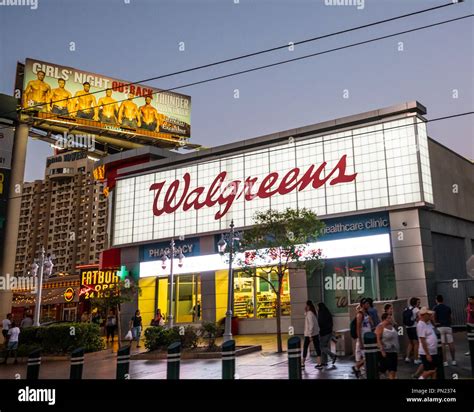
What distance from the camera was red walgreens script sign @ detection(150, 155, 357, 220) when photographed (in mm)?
27266

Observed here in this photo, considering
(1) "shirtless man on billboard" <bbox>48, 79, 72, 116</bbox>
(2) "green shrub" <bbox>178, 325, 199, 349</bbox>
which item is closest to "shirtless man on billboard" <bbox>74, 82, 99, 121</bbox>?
(1) "shirtless man on billboard" <bbox>48, 79, 72, 116</bbox>

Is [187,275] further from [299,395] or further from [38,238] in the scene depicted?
[38,238]

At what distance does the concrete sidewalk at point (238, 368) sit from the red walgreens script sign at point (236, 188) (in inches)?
378

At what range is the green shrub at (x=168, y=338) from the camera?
20.9 metres

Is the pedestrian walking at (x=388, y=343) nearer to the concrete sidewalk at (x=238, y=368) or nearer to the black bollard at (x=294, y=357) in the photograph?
the concrete sidewalk at (x=238, y=368)

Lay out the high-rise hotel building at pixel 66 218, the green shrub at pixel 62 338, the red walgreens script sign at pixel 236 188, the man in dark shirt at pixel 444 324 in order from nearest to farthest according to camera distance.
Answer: the man in dark shirt at pixel 444 324 < the green shrub at pixel 62 338 < the red walgreens script sign at pixel 236 188 < the high-rise hotel building at pixel 66 218

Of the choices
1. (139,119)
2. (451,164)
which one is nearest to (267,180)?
(451,164)

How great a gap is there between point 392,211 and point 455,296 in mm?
4935

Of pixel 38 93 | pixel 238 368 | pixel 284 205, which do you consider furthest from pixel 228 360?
pixel 38 93

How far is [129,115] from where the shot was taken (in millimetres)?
53938

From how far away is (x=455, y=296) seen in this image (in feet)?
76.8

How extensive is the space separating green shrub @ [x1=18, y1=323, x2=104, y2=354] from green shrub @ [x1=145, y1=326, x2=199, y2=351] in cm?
368

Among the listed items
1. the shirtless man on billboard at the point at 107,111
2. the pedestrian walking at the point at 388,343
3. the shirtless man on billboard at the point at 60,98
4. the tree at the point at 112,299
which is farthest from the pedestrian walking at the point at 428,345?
the shirtless man on billboard at the point at 107,111

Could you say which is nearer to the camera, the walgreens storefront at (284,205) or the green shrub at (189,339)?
the green shrub at (189,339)
